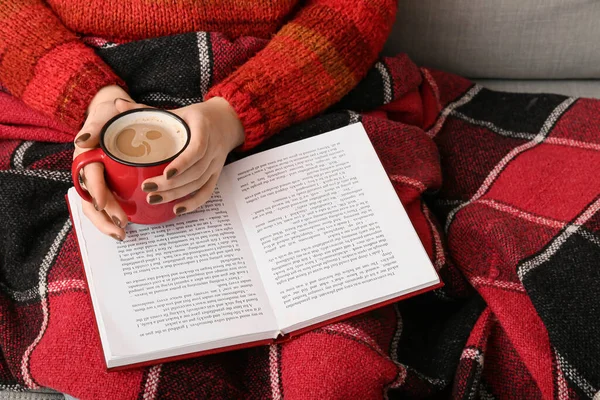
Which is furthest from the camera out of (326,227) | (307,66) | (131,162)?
(307,66)

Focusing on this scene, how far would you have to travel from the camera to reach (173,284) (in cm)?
67

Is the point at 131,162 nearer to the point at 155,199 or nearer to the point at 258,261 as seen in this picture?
the point at 155,199

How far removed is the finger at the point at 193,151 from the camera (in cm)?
63

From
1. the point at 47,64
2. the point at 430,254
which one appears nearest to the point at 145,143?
the point at 47,64

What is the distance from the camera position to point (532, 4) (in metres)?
1.03

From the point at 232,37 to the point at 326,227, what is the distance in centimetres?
33

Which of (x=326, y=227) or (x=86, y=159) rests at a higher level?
(x=86, y=159)

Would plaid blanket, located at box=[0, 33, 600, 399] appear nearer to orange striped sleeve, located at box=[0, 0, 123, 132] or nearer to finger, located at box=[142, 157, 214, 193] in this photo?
orange striped sleeve, located at box=[0, 0, 123, 132]

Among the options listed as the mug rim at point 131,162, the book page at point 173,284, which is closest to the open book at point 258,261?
the book page at point 173,284

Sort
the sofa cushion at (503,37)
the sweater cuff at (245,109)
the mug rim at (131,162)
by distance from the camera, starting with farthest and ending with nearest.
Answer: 1. the sofa cushion at (503,37)
2. the sweater cuff at (245,109)
3. the mug rim at (131,162)

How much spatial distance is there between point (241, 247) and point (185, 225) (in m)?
0.07

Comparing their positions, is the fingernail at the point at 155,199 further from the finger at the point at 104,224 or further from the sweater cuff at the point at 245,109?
the sweater cuff at the point at 245,109

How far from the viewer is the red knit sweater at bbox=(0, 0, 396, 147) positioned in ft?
2.62

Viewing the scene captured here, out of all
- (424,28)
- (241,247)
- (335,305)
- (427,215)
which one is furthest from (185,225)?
(424,28)
